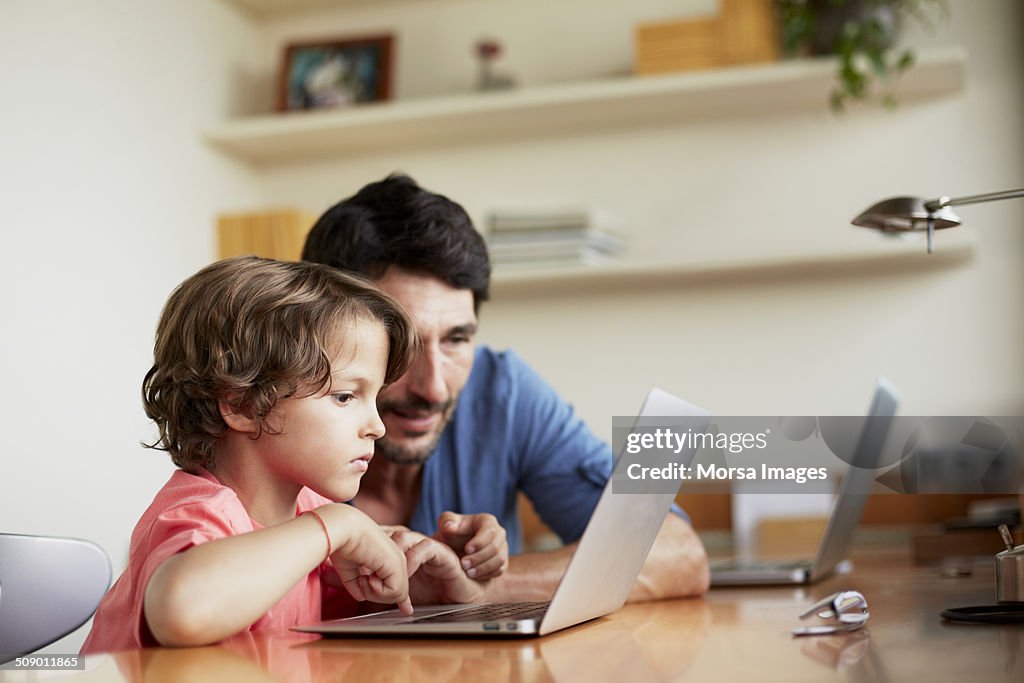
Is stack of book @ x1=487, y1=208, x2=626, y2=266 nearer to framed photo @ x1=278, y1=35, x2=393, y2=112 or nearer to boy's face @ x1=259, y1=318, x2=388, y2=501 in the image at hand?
framed photo @ x1=278, y1=35, x2=393, y2=112

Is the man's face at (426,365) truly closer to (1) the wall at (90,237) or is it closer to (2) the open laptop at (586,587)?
(2) the open laptop at (586,587)

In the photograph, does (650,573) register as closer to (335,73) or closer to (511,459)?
(511,459)

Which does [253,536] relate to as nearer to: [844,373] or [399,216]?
[399,216]

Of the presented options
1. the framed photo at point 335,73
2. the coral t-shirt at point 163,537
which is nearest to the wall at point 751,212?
the framed photo at point 335,73

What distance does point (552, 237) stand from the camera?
9.64ft

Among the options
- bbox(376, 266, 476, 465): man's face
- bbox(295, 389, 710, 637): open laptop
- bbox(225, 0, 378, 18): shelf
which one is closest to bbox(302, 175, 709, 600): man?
bbox(376, 266, 476, 465): man's face

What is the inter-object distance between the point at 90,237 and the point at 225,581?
1.89 meters

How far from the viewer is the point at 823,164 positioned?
2.99 meters

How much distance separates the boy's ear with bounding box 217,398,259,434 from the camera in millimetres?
1099

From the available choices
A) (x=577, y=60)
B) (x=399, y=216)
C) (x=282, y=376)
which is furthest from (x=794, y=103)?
(x=282, y=376)

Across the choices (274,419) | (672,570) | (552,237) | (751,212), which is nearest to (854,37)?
(751,212)

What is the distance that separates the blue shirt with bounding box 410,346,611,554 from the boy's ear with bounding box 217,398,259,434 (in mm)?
692

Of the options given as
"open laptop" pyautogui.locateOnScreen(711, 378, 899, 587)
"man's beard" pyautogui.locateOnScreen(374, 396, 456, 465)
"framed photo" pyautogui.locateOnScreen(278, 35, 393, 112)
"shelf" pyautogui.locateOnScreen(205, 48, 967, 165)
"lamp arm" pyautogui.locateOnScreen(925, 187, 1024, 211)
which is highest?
"framed photo" pyautogui.locateOnScreen(278, 35, 393, 112)

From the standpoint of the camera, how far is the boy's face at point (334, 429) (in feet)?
3.61
